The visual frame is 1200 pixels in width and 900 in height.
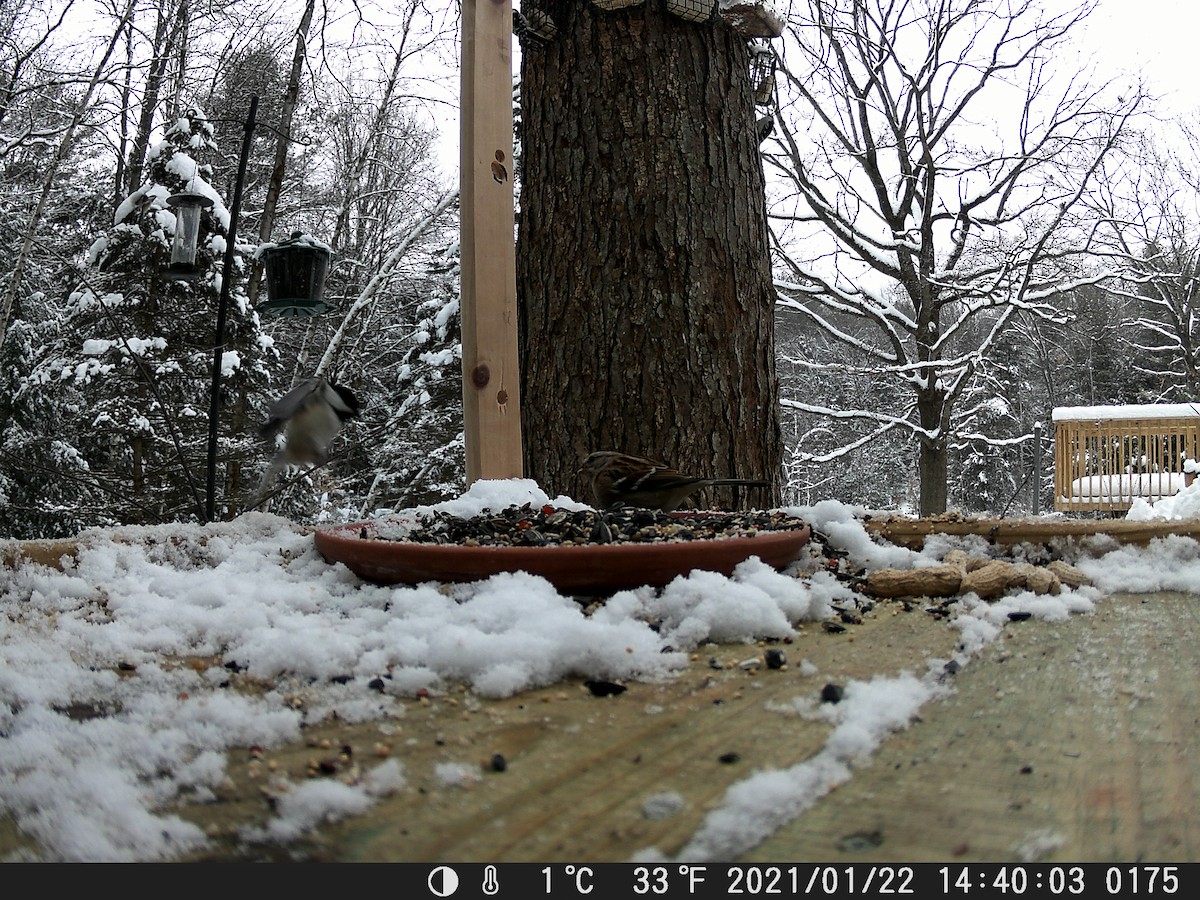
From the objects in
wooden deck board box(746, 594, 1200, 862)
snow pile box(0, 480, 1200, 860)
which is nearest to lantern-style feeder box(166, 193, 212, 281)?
snow pile box(0, 480, 1200, 860)

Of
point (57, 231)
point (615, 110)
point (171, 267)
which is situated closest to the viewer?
point (615, 110)

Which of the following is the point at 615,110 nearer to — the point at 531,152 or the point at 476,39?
the point at 531,152

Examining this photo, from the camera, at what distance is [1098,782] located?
471 mm

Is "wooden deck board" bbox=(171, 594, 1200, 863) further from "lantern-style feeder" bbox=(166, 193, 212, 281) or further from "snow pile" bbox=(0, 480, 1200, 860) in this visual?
"lantern-style feeder" bbox=(166, 193, 212, 281)

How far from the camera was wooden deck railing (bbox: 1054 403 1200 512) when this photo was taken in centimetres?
919

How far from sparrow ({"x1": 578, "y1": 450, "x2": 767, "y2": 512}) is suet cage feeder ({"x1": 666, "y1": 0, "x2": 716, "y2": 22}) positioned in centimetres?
129

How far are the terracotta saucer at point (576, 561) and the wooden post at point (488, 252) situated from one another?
0.79 meters

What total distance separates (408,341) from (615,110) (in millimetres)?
9074

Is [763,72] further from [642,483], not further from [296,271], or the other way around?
[296,271]

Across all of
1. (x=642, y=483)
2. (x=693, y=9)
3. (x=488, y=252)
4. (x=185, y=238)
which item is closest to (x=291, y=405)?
(x=488, y=252)

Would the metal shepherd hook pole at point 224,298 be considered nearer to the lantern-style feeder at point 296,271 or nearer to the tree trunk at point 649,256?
the lantern-style feeder at point 296,271

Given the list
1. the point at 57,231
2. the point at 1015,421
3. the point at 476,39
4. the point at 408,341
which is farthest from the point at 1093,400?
the point at 476,39

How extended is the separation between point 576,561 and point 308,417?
3.56 ft

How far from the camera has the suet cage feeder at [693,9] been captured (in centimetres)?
224
